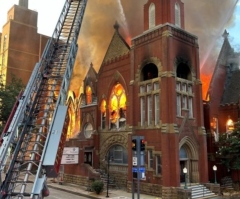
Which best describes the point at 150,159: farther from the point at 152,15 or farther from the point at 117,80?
the point at 152,15

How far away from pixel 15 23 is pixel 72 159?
3822 cm

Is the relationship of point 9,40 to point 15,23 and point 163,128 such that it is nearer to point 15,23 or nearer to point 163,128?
point 15,23

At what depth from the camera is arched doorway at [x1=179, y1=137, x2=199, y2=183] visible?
25.2m

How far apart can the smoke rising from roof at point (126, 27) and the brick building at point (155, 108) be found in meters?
13.4

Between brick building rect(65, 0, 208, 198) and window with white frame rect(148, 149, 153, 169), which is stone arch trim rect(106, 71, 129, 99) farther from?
window with white frame rect(148, 149, 153, 169)

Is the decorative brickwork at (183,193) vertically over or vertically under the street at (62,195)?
over

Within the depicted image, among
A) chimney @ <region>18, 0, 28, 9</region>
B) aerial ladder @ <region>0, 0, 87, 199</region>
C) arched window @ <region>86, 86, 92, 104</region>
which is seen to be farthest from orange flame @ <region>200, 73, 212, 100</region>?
chimney @ <region>18, 0, 28, 9</region>

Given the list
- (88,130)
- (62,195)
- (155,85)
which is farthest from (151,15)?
(62,195)

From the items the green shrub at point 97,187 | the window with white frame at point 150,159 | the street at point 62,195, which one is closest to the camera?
the street at point 62,195

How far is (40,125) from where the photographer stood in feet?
36.0

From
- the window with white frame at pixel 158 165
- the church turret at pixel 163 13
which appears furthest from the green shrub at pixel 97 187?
the church turret at pixel 163 13

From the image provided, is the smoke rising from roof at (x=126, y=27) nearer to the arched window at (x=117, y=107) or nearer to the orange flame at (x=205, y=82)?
the orange flame at (x=205, y=82)

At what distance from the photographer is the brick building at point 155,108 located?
78.1 ft

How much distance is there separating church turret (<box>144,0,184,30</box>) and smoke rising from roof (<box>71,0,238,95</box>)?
13195 millimetres
